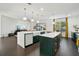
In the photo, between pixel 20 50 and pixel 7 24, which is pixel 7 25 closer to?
pixel 7 24

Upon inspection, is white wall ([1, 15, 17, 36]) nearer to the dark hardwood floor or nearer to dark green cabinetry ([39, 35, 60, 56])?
the dark hardwood floor

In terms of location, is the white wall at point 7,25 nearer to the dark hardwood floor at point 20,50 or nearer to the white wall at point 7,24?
the white wall at point 7,24

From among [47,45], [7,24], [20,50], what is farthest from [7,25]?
[47,45]

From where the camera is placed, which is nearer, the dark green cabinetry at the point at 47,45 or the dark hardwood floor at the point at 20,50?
the dark green cabinetry at the point at 47,45

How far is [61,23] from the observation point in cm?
334

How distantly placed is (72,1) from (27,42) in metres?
2.71

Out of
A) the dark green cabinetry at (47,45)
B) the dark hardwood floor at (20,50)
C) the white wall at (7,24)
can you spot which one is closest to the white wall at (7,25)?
the white wall at (7,24)

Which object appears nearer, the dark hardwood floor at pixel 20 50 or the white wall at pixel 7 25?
the white wall at pixel 7 25

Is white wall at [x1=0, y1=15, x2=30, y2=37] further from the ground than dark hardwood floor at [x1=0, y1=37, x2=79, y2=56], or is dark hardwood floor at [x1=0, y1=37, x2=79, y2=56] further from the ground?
white wall at [x1=0, y1=15, x2=30, y2=37]

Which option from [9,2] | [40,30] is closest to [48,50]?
[9,2]

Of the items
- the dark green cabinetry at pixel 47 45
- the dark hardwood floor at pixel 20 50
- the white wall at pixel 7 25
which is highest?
the white wall at pixel 7 25

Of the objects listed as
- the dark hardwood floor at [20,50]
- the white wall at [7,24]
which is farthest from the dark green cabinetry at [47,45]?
the white wall at [7,24]

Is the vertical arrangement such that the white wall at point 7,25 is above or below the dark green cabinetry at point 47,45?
above

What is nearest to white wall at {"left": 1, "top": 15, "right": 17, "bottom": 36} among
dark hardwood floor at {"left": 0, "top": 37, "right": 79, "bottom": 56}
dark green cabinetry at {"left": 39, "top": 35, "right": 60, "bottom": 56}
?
dark hardwood floor at {"left": 0, "top": 37, "right": 79, "bottom": 56}
